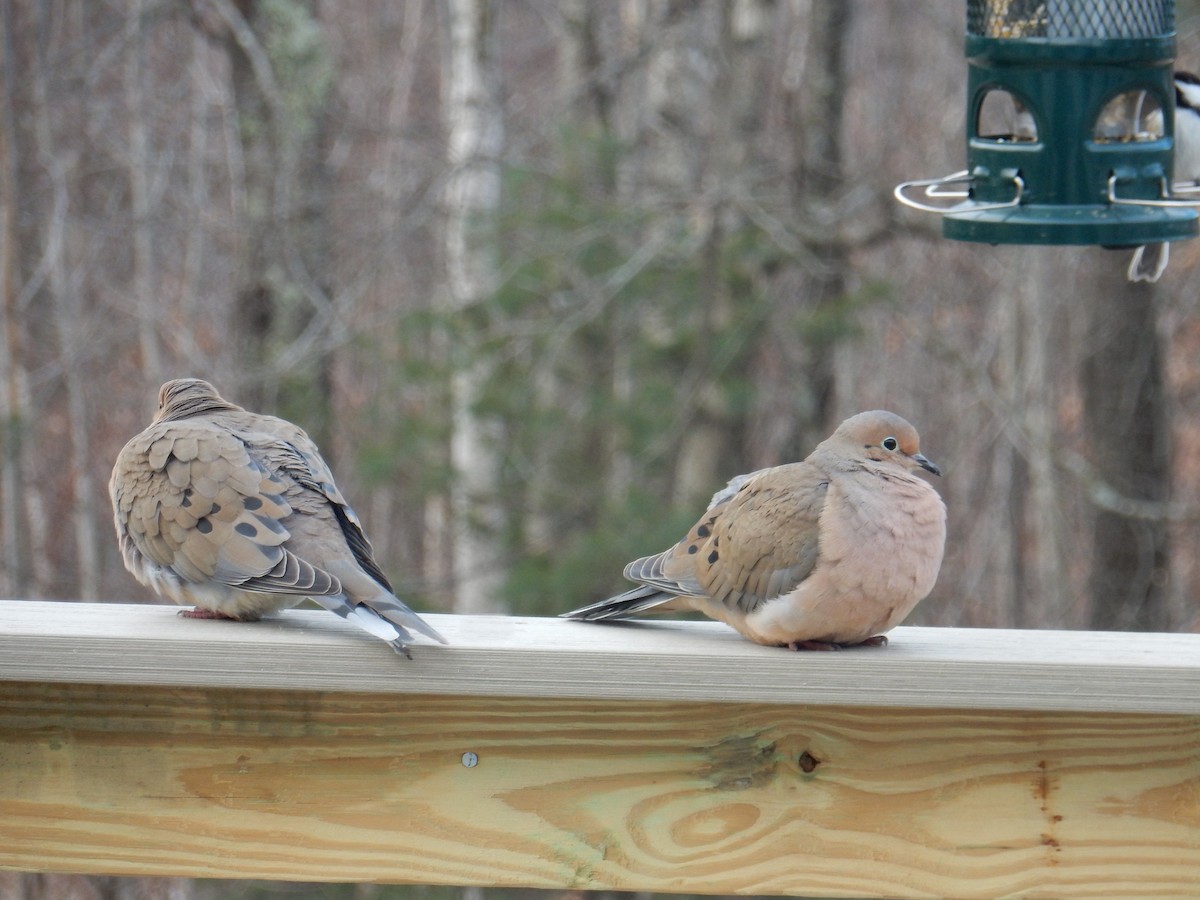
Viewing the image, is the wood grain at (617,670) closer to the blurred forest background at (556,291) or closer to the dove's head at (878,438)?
the dove's head at (878,438)

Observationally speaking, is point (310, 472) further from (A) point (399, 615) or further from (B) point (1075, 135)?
(B) point (1075, 135)

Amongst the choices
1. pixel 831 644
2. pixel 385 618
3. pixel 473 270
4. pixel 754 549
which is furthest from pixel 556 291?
pixel 385 618

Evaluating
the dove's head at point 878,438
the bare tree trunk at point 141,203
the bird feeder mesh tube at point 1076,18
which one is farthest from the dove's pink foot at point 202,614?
the bare tree trunk at point 141,203

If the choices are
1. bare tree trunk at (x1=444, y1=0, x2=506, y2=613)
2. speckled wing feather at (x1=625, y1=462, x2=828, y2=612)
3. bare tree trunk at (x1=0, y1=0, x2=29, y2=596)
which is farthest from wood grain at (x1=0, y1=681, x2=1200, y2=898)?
bare tree trunk at (x1=0, y1=0, x2=29, y2=596)

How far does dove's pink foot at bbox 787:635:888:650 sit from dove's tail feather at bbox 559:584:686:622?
0.23 metres

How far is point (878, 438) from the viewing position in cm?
246

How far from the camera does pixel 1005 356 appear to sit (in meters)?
9.36

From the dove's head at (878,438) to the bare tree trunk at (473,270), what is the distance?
4.10m

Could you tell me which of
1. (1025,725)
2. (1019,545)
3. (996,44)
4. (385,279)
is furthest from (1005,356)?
(1025,725)

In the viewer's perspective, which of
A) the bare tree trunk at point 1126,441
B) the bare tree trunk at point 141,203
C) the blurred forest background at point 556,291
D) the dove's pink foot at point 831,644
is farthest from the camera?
the bare tree trunk at point 141,203

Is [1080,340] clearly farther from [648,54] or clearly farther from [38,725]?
[38,725]

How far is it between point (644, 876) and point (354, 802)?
0.39 meters

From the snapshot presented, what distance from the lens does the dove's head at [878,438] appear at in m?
2.45

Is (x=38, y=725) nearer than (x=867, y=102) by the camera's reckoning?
Yes
